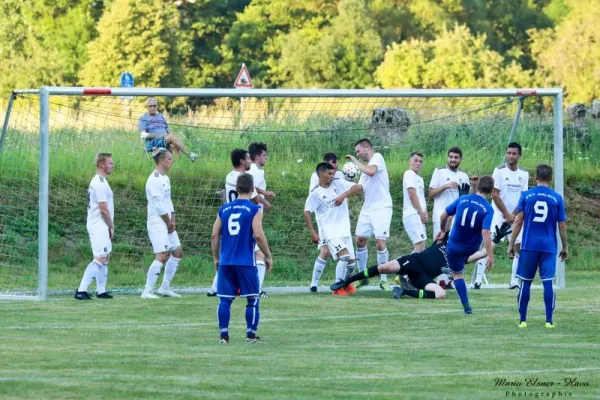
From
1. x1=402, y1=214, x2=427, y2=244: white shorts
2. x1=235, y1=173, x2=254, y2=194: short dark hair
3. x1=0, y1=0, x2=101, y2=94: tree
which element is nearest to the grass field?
x1=235, y1=173, x2=254, y2=194: short dark hair

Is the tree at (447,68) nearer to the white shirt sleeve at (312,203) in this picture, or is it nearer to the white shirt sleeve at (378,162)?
the white shirt sleeve at (378,162)

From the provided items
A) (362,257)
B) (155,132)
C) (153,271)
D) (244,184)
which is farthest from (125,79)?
(244,184)

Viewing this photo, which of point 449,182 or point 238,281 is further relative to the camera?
point 449,182

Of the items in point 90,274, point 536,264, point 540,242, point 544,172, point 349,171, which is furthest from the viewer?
point 349,171

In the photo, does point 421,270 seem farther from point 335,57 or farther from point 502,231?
point 335,57

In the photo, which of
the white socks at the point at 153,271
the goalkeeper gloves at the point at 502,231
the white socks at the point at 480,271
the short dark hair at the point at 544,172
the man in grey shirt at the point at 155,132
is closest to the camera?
the short dark hair at the point at 544,172

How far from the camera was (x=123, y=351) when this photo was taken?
40.8 feet

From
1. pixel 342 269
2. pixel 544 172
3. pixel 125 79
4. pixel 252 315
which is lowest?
pixel 252 315

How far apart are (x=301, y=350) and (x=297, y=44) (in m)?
54.2

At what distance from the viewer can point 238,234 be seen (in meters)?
13.1

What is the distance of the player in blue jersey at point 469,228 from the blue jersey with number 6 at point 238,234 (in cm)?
327

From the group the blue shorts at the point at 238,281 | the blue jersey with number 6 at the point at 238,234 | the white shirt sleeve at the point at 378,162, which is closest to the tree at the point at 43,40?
the white shirt sleeve at the point at 378,162

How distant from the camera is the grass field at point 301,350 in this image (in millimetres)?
10305

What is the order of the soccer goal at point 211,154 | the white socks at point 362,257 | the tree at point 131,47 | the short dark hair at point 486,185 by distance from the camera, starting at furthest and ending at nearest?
1. the tree at point 131,47
2. the soccer goal at point 211,154
3. the white socks at point 362,257
4. the short dark hair at point 486,185
